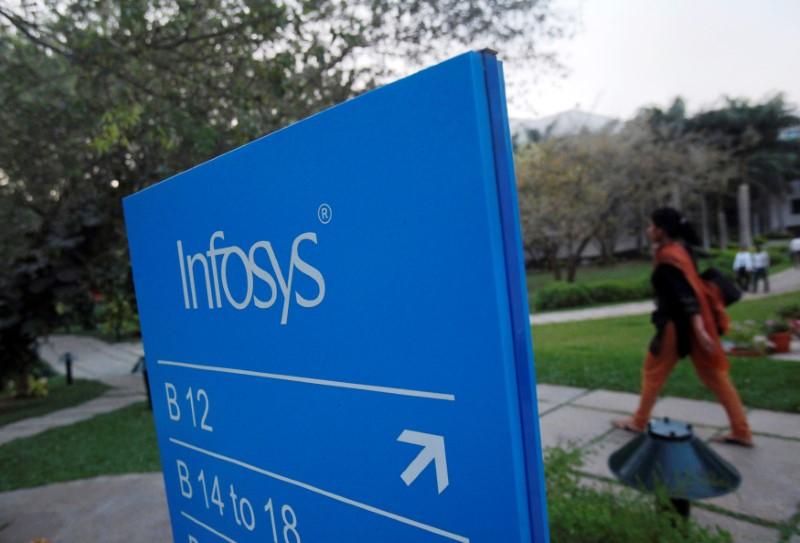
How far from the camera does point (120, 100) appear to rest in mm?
5285

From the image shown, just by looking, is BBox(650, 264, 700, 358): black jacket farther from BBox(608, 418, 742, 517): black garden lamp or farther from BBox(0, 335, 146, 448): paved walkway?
BBox(0, 335, 146, 448): paved walkway

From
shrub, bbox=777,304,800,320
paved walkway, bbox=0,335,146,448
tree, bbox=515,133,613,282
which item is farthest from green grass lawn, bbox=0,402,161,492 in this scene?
tree, bbox=515,133,613,282

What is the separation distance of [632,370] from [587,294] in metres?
13.3

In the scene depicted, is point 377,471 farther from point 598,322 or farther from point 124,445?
point 598,322

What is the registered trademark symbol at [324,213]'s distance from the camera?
1.05 m

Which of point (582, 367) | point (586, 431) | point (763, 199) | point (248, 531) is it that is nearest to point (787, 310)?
point (582, 367)

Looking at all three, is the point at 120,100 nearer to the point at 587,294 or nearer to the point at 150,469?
the point at 150,469

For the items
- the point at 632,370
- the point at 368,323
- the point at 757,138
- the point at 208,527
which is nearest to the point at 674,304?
the point at 632,370

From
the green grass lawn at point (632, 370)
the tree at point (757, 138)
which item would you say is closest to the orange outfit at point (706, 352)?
the green grass lawn at point (632, 370)

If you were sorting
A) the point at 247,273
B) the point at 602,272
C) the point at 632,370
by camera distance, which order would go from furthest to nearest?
the point at 602,272 → the point at 632,370 → the point at 247,273

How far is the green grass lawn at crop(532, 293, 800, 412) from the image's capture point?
5.65 m

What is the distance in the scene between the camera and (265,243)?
120 centimetres

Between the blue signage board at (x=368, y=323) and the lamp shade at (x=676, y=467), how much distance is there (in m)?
1.91

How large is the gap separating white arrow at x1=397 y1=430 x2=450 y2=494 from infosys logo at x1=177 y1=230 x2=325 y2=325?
1.06ft
